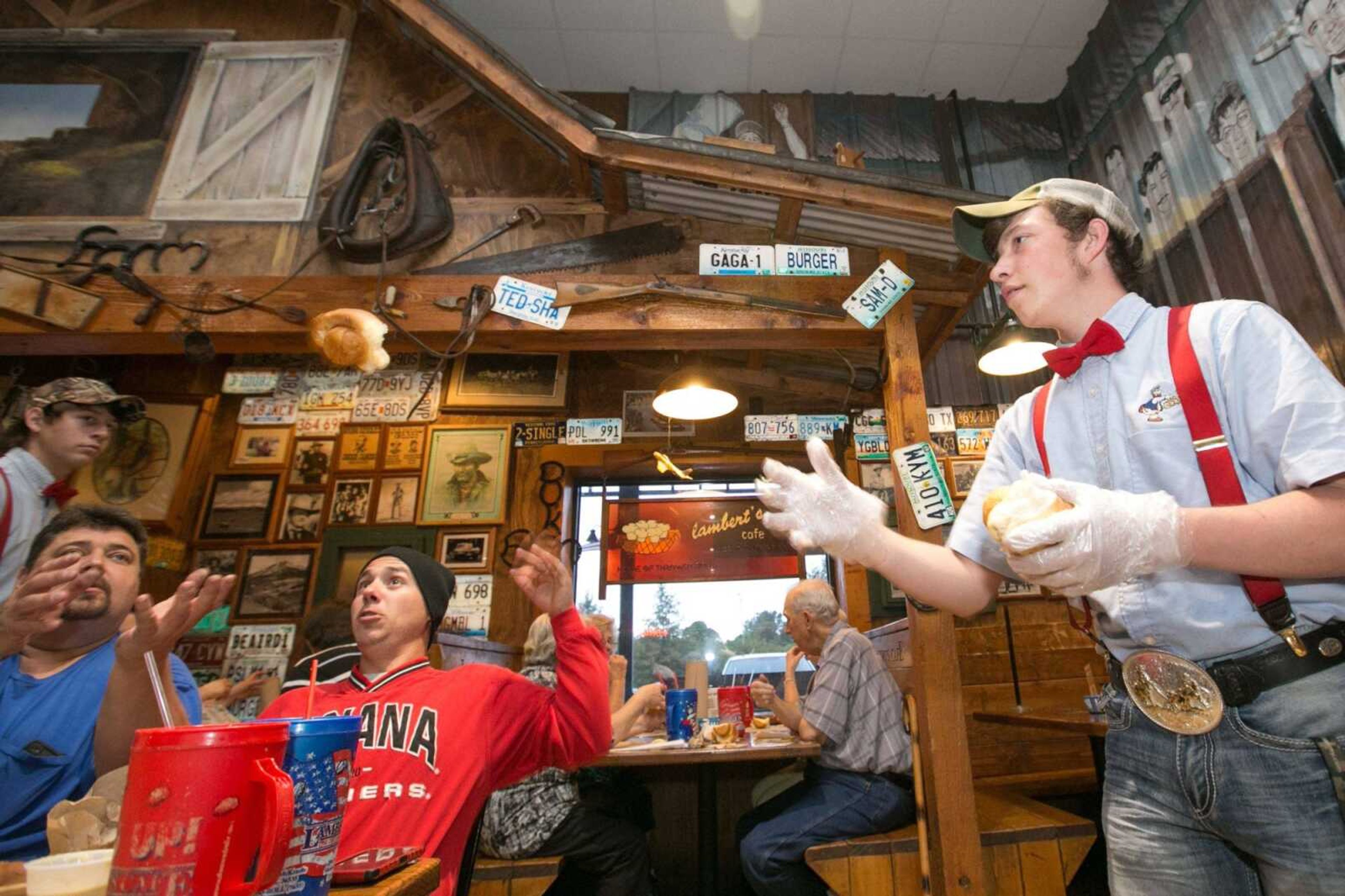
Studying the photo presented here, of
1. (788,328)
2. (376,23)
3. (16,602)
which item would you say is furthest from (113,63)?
(16,602)

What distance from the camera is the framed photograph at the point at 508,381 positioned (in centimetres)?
619

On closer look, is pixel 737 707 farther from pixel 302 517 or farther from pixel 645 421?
pixel 302 517

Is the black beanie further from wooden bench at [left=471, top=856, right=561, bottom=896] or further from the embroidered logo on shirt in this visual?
the embroidered logo on shirt

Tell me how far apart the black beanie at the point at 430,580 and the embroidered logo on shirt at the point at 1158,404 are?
6.60 ft

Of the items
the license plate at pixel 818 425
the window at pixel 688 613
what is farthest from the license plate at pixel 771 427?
the window at pixel 688 613

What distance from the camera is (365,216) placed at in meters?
4.32

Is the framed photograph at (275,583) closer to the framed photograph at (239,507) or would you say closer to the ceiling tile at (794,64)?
the framed photograph at (239,507)

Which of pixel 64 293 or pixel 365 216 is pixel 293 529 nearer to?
pixel 64 293

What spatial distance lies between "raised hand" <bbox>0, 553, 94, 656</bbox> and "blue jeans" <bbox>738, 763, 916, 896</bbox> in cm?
298

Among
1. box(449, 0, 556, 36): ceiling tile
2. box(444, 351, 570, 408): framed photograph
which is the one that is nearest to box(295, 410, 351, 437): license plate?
box(444, 351, 570, 408): framed photograph

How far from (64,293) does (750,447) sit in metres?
5.13

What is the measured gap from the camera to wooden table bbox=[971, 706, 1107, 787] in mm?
3023

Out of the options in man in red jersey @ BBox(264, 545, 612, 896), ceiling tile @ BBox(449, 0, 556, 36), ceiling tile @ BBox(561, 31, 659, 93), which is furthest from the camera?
ceiling tile @ BBox(561, 31, 659, 93)

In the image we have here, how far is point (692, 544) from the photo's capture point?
614 cm
